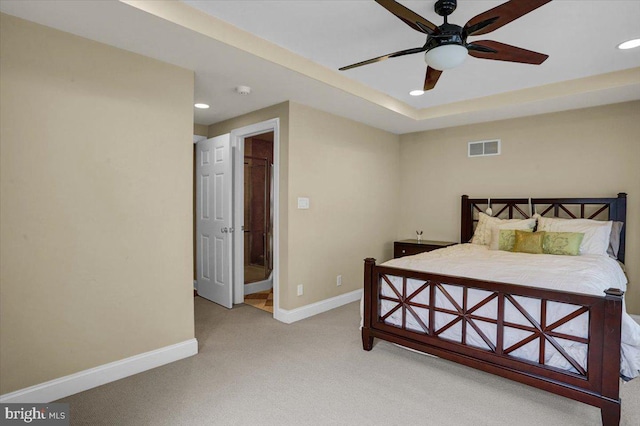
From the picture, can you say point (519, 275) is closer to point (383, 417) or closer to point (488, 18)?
point (383, 417)

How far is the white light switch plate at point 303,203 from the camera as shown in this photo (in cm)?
376

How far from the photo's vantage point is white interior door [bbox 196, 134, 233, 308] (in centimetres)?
405

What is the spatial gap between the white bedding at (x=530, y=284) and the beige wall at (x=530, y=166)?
3.35ft

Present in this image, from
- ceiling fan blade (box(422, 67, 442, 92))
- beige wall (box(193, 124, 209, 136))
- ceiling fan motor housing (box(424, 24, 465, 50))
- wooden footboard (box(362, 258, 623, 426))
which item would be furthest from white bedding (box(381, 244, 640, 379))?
beige wall (box(193, 124, 209, 136))

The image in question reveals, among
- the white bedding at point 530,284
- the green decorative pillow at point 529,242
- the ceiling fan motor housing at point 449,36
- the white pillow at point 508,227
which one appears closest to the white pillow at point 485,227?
the white pillow at point 508,227

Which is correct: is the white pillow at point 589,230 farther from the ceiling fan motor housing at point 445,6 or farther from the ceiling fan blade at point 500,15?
the ceiling fan motor housing at point 445,6

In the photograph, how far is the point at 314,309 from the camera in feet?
13.0

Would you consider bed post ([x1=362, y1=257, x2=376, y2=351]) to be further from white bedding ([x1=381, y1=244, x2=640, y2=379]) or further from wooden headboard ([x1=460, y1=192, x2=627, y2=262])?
wooden headboard ([x1=460, y1=192, x2=627, y2=262])

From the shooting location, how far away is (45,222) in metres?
2.16

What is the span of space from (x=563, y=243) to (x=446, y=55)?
2529 mm

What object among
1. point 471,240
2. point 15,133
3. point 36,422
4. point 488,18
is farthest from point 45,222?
point 471,240

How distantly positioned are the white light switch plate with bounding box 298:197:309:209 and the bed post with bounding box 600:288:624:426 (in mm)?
2691

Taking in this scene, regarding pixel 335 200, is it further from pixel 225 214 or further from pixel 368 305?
pixel 368 305

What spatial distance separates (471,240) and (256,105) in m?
3.28
